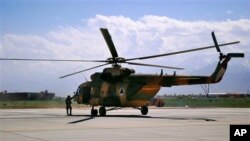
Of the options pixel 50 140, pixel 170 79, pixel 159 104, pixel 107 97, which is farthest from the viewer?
pixel 159 104

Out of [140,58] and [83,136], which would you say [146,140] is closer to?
[83,136]

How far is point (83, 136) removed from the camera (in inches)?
623

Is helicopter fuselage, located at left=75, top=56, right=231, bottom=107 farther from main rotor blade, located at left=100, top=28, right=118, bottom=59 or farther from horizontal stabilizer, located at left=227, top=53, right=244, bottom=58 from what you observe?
main rotor blade, located at left=100, top=28, right=118, bottom=59

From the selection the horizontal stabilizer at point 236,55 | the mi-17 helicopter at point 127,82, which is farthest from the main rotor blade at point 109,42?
the horizontal stabilizer at point 236,55

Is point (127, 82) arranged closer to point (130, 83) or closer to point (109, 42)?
point (130, 83)

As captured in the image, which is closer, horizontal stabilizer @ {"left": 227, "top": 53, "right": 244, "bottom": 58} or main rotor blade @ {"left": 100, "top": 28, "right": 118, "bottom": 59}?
horizontal stabilizer @ {"left": 227, "top": 53, "right": 244, "bottom": 58}

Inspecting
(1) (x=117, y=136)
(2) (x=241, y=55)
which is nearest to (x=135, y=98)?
(2) (x=241, y=55)

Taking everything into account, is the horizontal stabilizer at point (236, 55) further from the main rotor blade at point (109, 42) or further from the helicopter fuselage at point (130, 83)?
the main rotor blade at point (109, 42)

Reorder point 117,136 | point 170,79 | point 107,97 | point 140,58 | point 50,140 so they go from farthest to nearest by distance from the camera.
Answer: point 107,97 → point 170,79 → point 140,58 → point 117,136 → point 50,140

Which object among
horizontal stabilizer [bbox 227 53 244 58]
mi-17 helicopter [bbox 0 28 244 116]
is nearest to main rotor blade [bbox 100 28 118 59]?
mi-17 helicopter [bbox 0 28 244 116]

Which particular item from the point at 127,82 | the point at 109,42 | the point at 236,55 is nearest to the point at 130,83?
the point at 127,82

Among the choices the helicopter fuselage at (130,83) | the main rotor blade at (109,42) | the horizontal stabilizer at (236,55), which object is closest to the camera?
the horizontal stabilizer at (236,55)

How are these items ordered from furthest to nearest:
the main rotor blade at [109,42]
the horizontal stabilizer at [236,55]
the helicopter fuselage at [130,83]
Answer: the helicopter fuselage at [130,83]
the main rotor blade at [109,42]
the horizontal stabilizer at [236,55]

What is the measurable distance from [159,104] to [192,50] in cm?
4573
